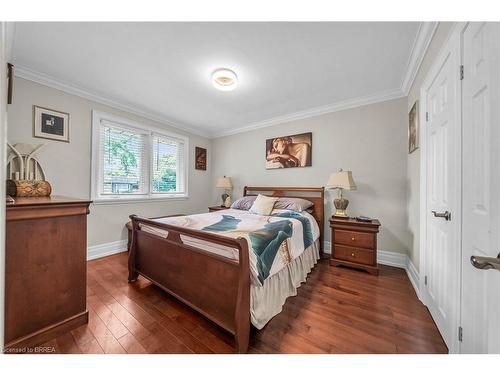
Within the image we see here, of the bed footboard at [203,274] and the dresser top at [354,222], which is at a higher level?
the dresser top at [354,222]

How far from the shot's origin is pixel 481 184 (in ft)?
3.08

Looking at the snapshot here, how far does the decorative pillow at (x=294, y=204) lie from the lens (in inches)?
116

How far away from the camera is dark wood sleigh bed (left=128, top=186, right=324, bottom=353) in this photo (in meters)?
1.28

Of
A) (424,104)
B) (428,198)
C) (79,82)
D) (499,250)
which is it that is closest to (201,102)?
(79,82)

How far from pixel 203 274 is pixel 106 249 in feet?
7.80

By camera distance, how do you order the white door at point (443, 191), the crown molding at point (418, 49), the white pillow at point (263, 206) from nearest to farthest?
the white door at point (443, 191)
the crown molding at point (418, 49)
the white pillow at point (263, 206)

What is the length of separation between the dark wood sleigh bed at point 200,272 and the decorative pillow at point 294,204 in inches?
68.8

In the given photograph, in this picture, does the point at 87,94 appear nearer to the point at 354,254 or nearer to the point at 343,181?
the point at 343,181

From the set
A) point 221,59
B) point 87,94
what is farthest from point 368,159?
point 87,94

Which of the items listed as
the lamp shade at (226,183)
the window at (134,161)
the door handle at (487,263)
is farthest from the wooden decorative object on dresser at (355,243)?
the window at (134,161)

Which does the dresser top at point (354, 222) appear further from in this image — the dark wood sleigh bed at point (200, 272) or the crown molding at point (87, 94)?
the crown molding at point (87, 94)

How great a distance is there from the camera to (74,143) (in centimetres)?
271
